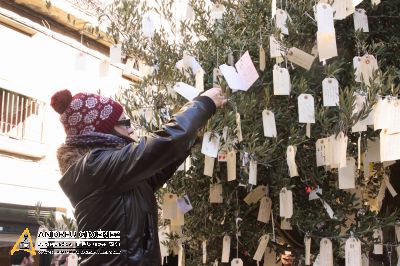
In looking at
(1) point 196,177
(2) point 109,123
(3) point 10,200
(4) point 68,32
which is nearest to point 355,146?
(1) point 196,177

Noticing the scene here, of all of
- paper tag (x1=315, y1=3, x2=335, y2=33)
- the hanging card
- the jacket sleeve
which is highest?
paper tag (x1=315, y1=3, x2=335, y2=33)

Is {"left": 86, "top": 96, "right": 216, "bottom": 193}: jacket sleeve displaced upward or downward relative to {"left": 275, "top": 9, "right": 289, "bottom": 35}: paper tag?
downward

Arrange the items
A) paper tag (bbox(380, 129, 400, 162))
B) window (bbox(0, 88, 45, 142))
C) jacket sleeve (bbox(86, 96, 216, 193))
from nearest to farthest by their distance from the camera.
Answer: jacket sleeve (bbox(86, 96, 216, 193))
paper tag (bbox(380, 129, 400, 162))
window (bbox(0, 88, 45, 142))

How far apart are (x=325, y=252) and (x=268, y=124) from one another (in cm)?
59

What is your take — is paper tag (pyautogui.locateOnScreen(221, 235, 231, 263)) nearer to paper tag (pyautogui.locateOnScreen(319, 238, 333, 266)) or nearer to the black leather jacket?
paper tag (pyautogui.locateOnScreen(319, 238, 333, 266))

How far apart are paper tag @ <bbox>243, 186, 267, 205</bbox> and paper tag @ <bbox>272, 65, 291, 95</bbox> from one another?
1.60 feet

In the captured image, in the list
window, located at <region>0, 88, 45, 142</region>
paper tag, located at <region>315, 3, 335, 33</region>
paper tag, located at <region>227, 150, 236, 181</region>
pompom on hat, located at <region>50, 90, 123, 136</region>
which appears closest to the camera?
pompom on hat, located at <region>50, 90, 123, 136</region>

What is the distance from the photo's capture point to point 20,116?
8523 mm

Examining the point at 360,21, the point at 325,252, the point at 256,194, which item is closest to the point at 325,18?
the point at 360,21

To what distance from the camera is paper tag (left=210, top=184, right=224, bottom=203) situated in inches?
98.4

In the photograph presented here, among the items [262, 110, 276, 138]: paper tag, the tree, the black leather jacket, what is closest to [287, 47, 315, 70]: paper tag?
the tree

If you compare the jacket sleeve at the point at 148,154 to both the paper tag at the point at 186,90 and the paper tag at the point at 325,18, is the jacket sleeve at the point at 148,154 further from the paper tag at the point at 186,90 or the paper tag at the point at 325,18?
the paper tag at the point at 325,18

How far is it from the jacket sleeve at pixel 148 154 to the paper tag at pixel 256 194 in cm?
81

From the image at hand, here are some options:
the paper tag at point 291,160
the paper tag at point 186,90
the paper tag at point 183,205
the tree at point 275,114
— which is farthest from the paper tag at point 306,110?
the paper tag at point 183,205
